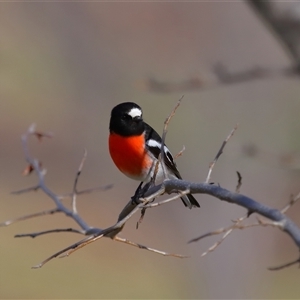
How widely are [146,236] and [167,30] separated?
29.5 ft

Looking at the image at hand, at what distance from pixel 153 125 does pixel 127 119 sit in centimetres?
1020

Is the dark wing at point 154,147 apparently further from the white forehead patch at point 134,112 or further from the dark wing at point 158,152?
the white forehead patch at point 134,112

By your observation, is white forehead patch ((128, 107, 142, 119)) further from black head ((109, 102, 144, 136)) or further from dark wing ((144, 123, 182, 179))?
dark wing ((144, 123, 182, 179))

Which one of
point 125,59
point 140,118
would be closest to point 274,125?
point 140,118

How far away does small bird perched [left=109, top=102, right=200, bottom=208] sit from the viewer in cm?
406

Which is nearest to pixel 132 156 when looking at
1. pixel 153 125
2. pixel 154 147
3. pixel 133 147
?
pixel 133 147

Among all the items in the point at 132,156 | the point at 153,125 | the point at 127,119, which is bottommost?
the point at 132,156

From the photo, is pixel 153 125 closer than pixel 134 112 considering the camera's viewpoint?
No

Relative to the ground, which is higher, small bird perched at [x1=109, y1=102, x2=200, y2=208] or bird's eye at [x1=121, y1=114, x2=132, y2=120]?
bird's eye at [x1=121, y1=114, x2=132, y2=120]

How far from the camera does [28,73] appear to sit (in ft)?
67.8

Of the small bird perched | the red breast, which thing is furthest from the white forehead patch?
the red breast

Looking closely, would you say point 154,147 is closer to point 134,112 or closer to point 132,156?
point 132,156

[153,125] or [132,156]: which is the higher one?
[153,125]

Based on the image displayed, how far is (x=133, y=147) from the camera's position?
4.08 meters
